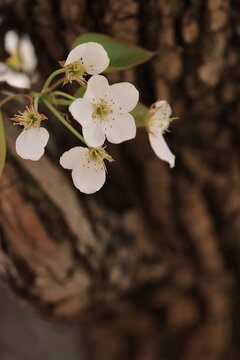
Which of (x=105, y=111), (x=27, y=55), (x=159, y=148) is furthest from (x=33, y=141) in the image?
(x=27, y=55)

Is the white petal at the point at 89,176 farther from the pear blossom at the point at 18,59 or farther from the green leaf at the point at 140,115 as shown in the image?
the pear blossom at the point at 18,59

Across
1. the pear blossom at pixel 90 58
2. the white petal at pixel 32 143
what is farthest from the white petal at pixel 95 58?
the white petal at pixel 32 143

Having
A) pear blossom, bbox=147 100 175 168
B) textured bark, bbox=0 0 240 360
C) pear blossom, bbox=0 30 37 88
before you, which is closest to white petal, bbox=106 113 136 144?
pear blossom, bbox=147 100 175 168

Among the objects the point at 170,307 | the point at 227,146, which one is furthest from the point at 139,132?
the point at 170,307

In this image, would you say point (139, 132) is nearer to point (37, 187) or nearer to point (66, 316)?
point (37, 187)

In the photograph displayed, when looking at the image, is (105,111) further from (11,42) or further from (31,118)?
(11,42)
